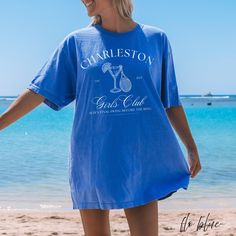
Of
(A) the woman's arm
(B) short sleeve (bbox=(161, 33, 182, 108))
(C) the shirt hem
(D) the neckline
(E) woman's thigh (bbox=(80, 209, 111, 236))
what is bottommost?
(E) woman's thigh (bbox=(80, 209, 111, 236))

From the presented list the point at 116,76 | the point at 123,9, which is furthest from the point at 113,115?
the point at 123,9

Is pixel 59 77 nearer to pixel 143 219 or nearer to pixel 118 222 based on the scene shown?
pixel 143 219

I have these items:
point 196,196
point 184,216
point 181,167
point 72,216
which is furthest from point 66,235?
point 181,167

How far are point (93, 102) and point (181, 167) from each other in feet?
1.59

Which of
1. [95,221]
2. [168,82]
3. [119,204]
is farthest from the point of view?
[168,82]

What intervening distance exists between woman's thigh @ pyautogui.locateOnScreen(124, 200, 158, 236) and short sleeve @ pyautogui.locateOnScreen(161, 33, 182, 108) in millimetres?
478

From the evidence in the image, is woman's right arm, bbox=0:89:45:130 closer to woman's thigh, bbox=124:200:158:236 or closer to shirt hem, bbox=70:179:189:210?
shirt hem, bbox=70:179:189:210

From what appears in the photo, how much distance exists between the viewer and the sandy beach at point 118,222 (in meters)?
6.39

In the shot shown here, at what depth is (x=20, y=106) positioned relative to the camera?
2.52 m

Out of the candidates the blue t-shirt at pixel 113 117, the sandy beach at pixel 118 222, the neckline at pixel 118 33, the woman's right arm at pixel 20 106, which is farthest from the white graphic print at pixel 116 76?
the sandy beach at pixel 118 222

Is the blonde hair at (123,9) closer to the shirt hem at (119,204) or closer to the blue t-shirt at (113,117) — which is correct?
the blue t-shirt at (113,117)

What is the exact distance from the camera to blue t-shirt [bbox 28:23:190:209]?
252cm

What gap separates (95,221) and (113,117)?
466mm

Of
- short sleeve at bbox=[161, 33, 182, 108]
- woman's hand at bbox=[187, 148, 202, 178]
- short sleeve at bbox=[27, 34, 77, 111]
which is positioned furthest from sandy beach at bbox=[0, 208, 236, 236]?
short sleeve at bbox=[27, 34, 77, 111]
